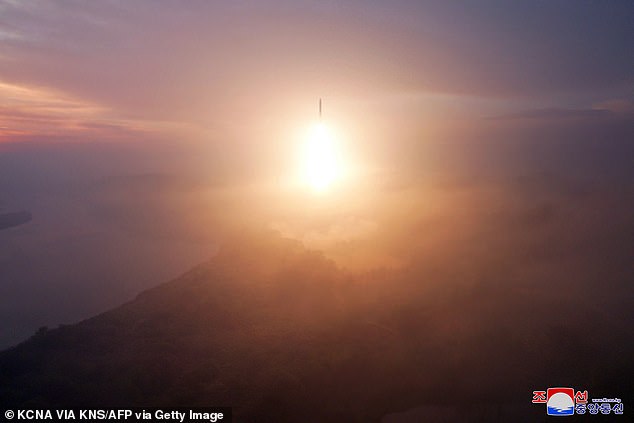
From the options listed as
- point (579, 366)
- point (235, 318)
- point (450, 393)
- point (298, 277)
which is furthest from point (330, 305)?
point (579, 366)

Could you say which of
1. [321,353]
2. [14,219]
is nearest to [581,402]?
[321,353]

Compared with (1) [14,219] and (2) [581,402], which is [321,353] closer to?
(2) [581,402]

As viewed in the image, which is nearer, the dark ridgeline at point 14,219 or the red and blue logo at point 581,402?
the red and blue logo at point 581,402

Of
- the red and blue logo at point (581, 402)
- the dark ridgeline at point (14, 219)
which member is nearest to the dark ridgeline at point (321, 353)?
the red and blue logo at point (581, 402)

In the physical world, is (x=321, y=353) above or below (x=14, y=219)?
below

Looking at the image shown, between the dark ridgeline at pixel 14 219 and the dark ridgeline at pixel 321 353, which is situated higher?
the dark ridgeline at pixel 14 219

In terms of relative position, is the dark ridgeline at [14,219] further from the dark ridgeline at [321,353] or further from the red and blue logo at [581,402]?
the red and blue logo at [581,402]
